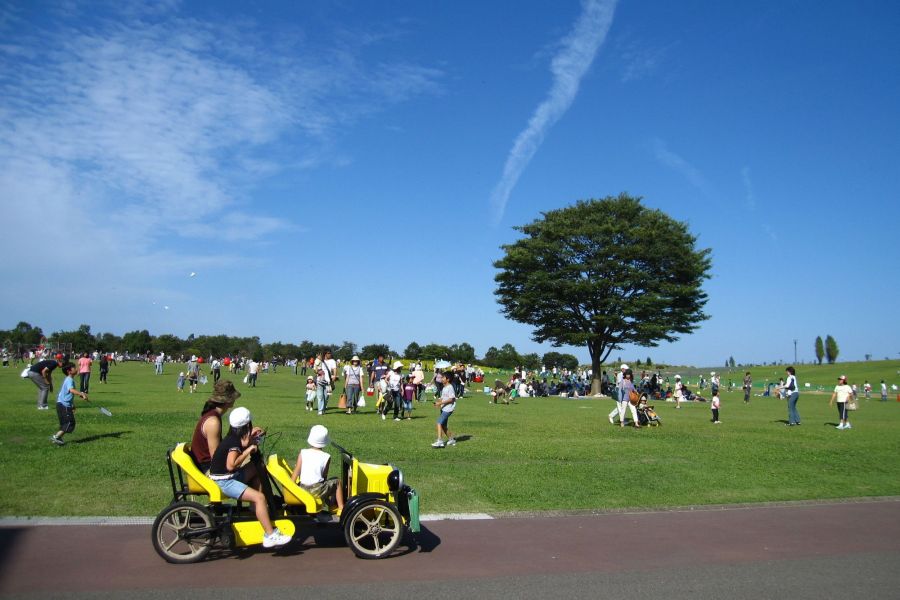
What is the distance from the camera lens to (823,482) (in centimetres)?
1188

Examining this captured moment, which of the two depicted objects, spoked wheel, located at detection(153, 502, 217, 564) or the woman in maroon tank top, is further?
the woman in maroon tank top

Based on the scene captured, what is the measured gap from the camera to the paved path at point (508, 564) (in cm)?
597

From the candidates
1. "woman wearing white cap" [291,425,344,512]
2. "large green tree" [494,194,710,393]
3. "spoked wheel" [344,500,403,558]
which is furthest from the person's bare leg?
"large green tree" [494,194,710,393]

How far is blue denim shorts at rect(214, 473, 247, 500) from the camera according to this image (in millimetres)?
6740

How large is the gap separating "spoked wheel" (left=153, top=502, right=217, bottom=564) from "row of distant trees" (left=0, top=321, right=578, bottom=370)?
313ft

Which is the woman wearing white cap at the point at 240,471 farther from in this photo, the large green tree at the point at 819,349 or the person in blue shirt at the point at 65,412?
the large green tree at the point at 819,349

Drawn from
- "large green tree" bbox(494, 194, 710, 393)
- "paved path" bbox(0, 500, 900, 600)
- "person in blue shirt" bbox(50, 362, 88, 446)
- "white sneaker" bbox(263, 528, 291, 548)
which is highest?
"large green tree" bbox(494, 194, 710, 393)

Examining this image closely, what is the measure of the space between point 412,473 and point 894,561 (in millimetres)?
6776

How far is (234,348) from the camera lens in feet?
403

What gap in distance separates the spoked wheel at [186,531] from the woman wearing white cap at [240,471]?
33cm

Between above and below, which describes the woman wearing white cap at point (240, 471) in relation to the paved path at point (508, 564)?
above

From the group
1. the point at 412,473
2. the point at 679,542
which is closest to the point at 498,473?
the point at 412,473

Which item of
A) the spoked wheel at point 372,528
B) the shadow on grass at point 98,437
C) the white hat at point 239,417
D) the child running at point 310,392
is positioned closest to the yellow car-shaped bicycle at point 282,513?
the spoked wheel at point 372,528

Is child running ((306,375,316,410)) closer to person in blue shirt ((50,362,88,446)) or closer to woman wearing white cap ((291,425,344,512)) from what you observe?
person in blue shirt ((50,362,88,446))
